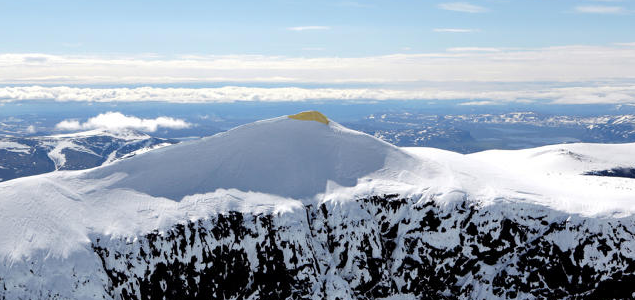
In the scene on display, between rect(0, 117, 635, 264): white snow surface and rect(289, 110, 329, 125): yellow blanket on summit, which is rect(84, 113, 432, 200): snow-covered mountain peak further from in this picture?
rect(289, 110, 329, 125): yellow blanket on summit

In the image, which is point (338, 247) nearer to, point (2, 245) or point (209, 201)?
point (209, 201)

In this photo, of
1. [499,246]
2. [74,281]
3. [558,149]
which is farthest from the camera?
[558,149]

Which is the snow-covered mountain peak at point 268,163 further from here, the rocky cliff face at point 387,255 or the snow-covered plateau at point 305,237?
the rocky cliff face at point 387,255

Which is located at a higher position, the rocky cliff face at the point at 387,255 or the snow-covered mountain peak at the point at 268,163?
the snow-covered mountain peak at the point at 268,163

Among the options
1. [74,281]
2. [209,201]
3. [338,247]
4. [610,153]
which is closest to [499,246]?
[338,247]

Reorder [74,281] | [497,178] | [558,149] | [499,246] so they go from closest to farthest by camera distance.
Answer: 1. [74,281]
2. [499,246]
3. [497,178]
4. [558,149]

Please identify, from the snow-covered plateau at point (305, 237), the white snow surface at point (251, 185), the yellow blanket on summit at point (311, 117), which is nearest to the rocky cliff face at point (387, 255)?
the snow-covered plateau at point (305, 237)

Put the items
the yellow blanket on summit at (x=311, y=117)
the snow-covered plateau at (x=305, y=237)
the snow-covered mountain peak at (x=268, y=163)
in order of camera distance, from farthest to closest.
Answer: the yellow blanket on summit at (x=311, y=117) < the snow-covered mountain peak at (x=268, y=163) < the snow-covered plateau at (x=305, y=237)

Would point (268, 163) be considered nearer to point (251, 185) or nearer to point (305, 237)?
point (251, 185)
